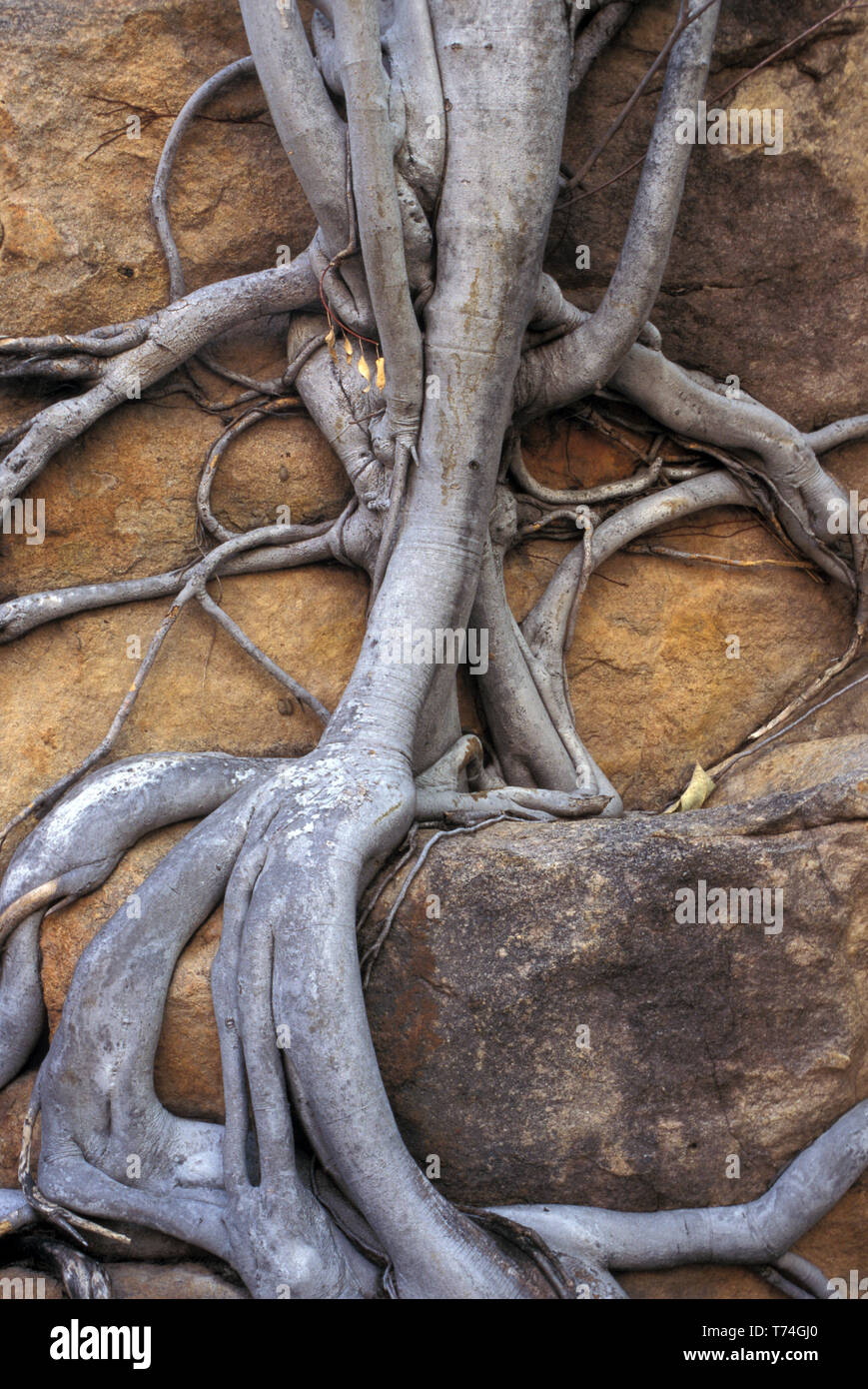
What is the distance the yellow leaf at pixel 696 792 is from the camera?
3980 millimetres

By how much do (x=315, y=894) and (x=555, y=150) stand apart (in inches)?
90.4

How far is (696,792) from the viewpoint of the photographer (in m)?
4.00

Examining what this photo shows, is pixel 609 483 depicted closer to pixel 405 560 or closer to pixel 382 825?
pixel 405 560

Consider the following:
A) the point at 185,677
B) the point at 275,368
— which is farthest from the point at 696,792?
the point at 275,368

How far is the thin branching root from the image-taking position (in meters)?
2.80

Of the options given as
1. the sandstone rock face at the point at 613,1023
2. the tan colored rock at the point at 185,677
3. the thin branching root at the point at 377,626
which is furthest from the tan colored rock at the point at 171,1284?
the tan colored rock at the point at 185,677

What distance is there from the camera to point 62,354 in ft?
12.2

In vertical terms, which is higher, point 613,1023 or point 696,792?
point 696,792

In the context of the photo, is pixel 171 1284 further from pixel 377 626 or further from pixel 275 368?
pixel 275 368

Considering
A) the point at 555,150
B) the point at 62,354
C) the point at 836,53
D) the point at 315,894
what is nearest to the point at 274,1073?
the point at 315,894

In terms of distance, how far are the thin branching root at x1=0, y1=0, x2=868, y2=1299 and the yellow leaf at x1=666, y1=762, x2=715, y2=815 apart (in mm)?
305

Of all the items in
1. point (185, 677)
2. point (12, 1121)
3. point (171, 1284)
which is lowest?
point (171, 1284)

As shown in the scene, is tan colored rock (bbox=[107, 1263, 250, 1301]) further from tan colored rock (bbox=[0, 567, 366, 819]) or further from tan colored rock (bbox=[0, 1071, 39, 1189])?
tan colored rock (bbox=[0, 567, 366, 819])

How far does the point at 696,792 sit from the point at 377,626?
4.34 feet
